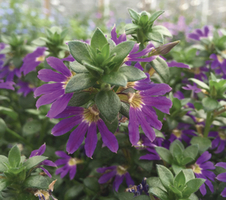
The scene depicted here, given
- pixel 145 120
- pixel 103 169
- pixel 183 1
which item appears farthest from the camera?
pixel 183 1

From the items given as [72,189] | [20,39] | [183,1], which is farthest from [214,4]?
[72,189]

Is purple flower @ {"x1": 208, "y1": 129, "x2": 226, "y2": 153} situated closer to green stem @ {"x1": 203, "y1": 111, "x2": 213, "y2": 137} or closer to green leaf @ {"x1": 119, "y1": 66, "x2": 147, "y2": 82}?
green stem @ {"x1": 203, "y1": 111, "x2": 213, "y2": 137}

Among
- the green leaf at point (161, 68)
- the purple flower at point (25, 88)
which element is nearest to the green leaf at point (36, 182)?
the green leaf at point (161, 68)

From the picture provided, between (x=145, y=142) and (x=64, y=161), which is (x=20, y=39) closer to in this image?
(x=64, y=161)

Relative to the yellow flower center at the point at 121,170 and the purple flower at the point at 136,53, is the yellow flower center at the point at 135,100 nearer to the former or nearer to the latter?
the purple flower at the point at 136,53

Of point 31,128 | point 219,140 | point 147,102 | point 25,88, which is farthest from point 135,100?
point 25,88

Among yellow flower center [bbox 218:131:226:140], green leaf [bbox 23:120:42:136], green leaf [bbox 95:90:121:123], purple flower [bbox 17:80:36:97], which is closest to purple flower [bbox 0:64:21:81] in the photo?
purple flower [bbox 17:80:36:97]
